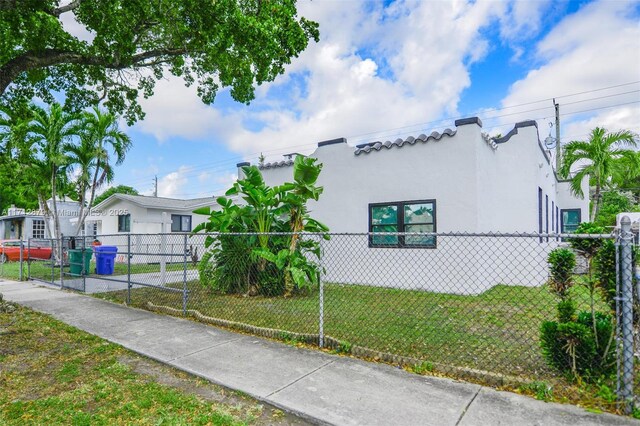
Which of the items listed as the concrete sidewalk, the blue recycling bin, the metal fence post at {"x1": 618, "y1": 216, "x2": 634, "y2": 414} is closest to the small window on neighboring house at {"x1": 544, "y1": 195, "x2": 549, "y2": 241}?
the metal fence post at {"x1": 618, "y1": 216, "x2": 634, "y2": 414}

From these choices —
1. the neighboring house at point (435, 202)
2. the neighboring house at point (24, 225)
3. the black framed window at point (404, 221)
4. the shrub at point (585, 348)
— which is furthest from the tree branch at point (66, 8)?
the neighboring house at point (24, 225)

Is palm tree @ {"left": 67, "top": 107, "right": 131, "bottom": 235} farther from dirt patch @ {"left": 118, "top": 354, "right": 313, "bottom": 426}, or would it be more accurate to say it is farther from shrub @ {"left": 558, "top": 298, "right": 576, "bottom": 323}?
shrub @ {"left": 558, "top": 298, "right": 576, "bottom": 323}

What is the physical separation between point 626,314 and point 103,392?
4.98 m

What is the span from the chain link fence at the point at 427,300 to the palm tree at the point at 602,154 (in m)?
4.55

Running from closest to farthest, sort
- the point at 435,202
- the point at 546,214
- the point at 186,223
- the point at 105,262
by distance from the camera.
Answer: the point at 435,202, the point at 105,262, the point at 546,214, the point at 186,223

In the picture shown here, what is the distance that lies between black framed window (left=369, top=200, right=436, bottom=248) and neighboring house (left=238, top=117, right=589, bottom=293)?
0.09 ft

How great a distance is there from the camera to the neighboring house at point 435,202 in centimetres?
833

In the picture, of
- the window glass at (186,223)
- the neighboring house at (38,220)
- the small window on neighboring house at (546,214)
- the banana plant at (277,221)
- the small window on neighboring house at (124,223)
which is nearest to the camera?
the banana plant at (277,221)

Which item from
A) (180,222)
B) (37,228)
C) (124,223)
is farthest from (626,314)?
(37,228)

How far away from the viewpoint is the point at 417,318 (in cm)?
609

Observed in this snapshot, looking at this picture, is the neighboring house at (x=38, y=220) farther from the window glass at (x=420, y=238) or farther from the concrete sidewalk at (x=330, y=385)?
the window glass at (x=420, y=238)

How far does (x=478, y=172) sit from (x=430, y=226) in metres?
1.73

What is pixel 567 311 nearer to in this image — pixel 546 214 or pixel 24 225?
pixel 546 214

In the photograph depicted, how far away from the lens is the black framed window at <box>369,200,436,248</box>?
349 inches
